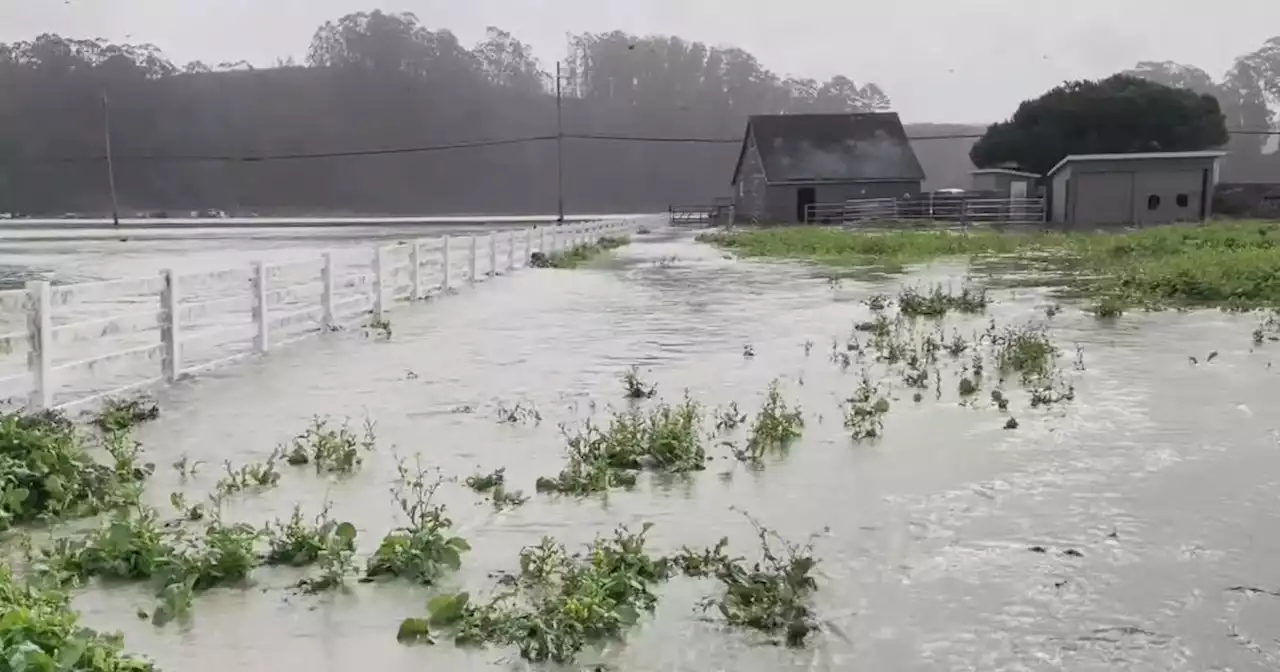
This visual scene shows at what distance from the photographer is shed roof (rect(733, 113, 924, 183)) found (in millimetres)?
62219

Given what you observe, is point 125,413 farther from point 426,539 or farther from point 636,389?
point 426,539

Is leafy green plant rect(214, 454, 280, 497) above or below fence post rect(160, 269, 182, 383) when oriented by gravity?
below

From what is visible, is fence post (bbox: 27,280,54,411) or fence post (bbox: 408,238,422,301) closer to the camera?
fence post (bbox: 27,280,54,411)

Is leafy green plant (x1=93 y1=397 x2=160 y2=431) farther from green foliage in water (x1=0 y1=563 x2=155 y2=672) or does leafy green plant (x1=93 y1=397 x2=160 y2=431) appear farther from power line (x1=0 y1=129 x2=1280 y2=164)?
power line (x1=0 y1=129 x2=1280 y2=164)

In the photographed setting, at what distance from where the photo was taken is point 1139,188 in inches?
1842

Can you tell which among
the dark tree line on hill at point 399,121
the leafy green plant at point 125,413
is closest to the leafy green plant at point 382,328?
the leafy green plant at point 125,413

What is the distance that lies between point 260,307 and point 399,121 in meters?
123

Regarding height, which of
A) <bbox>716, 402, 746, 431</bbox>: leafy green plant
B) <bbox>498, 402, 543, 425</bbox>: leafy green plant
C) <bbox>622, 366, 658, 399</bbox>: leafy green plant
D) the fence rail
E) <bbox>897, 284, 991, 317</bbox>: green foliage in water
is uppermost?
the fence rail

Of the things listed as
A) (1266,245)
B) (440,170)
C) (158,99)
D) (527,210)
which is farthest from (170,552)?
(158,99)

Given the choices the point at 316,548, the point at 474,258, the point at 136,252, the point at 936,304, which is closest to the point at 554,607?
the point at 316,548

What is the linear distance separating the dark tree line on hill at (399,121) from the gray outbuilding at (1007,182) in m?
57.1

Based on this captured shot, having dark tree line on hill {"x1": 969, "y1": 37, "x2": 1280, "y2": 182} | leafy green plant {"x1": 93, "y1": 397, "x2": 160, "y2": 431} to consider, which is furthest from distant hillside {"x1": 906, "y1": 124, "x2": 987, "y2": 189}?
leafy green plant {"x1": 93, "y1": 397, "x2": 160, "y2": 431}

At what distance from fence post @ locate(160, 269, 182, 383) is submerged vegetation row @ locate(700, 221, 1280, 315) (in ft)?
39.2

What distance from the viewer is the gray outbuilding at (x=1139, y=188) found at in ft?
152
